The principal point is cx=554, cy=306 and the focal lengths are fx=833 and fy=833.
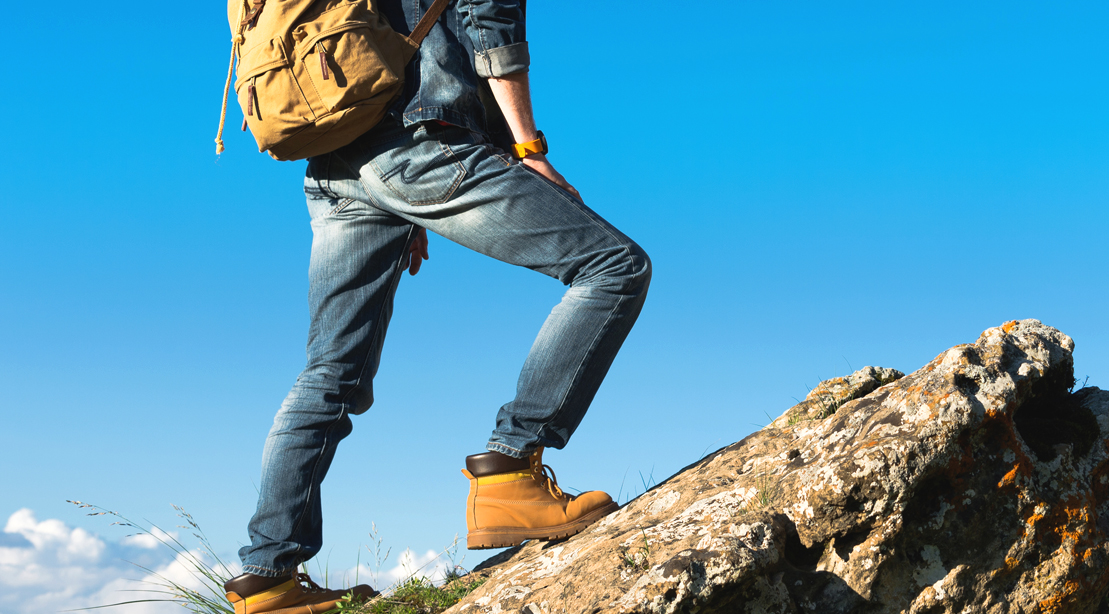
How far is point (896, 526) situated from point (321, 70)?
277 cm

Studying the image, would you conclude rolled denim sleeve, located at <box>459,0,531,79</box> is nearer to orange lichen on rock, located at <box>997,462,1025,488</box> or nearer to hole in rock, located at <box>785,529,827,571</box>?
hole in rock, located at <box>785,529,827,571</box>

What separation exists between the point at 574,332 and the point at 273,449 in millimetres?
1440

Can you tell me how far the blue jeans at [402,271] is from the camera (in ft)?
10.9

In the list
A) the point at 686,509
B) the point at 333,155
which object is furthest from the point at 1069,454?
the point at 333,155

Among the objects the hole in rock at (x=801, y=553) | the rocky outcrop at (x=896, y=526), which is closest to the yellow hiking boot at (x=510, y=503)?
the rocky outcrop at (x=896, y=526)

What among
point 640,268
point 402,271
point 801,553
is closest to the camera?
point 801,553

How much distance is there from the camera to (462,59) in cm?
346

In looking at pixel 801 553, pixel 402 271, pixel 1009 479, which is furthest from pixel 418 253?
pixel 1009 479

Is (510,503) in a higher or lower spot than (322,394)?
lower

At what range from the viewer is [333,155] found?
11.8 feet

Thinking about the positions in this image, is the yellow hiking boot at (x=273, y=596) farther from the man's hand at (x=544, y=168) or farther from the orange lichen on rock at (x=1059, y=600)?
the orange lichen on rock at (x=1059, y=600)

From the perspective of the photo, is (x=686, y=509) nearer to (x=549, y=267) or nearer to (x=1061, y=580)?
(x=549, y=267)

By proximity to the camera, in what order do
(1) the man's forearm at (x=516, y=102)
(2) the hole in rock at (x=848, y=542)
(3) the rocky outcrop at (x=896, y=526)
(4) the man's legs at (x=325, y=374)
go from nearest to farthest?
(3) the rocky outcrop at (x=896, y=526) → (2) the hole in rock at (x=848, y=542) → (1) the man's forearm at (x=516, y=102) → (4) the man's legs at (x=325, y=374)

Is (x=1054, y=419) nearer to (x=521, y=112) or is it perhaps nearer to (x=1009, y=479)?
(x=1009, y=479)
